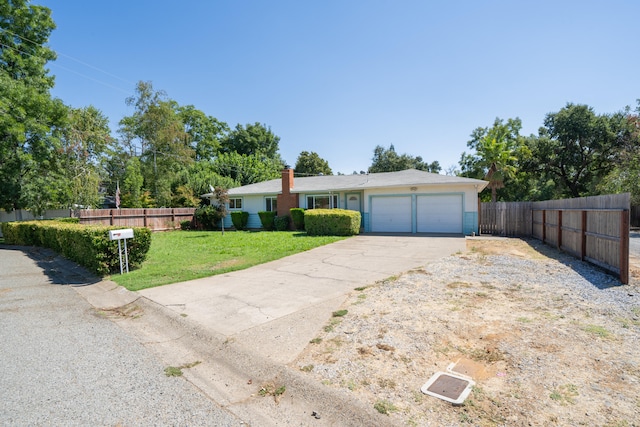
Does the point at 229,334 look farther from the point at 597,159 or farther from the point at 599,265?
the point at 597,159

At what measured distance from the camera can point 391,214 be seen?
18516mm

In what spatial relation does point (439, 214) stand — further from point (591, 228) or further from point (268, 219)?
point (268, 219)

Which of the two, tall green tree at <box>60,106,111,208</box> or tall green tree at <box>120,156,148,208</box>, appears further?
tall green tree at <box>120,156,148,208</box>

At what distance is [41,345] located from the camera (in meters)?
4.19

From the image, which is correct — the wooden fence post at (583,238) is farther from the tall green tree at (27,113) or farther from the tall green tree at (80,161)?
the tall green tree at (27,113)

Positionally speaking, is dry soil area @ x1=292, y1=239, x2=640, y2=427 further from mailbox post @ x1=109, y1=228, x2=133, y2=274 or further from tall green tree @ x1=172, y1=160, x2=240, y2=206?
tall green tree @ x1=172, y1=160, x2=240, y2=206

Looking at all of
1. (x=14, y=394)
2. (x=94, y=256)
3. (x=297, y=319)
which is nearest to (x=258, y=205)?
(x=94, y=256)

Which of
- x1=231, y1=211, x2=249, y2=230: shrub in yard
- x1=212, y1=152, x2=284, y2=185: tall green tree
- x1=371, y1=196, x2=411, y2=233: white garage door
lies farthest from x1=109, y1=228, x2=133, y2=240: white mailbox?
x1=212, y1=152, x2=284, y2=185: tall green tree

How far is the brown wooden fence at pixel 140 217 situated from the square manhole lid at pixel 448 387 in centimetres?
1937

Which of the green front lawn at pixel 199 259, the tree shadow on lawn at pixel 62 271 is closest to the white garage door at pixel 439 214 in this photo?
the green front lawn at pixel 199 259

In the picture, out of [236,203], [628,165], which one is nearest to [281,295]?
[236,203]

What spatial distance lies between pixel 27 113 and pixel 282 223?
685 inches

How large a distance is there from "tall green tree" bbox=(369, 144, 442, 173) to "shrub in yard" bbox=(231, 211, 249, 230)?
86.9 ft

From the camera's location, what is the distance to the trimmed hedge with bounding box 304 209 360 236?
658 inches
